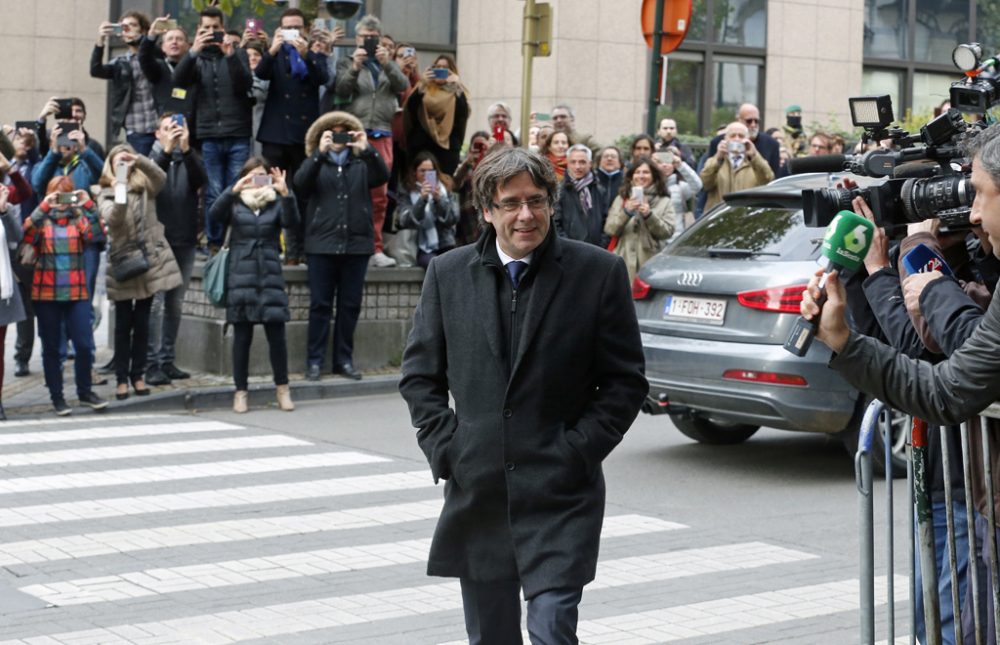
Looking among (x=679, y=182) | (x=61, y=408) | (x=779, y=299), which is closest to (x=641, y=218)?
(x=679, y=182)

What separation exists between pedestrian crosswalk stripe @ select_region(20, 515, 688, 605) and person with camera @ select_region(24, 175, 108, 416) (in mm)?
5118

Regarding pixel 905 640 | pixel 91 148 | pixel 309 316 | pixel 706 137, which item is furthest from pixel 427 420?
pixel 706 137

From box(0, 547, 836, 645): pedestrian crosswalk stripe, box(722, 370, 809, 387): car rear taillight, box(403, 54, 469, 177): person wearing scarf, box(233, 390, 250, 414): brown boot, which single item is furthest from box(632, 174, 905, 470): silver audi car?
box(403, 54, 469, 177): person wearing scarf

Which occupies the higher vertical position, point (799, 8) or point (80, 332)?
point (799, 8)

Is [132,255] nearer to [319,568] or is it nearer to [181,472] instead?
[181,472]

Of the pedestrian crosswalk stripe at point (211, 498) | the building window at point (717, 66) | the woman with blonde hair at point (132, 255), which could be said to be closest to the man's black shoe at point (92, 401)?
the woman with blonde hair at point (132, 255)

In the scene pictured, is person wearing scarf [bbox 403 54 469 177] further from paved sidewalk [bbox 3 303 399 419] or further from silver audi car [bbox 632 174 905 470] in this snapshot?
silver audi car [bbox 632 174 905 470]

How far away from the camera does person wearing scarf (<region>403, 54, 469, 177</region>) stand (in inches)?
643

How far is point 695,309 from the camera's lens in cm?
1059

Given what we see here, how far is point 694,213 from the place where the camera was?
56.8 feet

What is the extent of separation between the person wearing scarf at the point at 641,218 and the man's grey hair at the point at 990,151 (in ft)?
35.5

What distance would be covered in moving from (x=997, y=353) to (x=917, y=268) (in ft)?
2.07

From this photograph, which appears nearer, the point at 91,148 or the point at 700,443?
the point at 700,443

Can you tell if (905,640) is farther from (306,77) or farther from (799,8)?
(799,8)
